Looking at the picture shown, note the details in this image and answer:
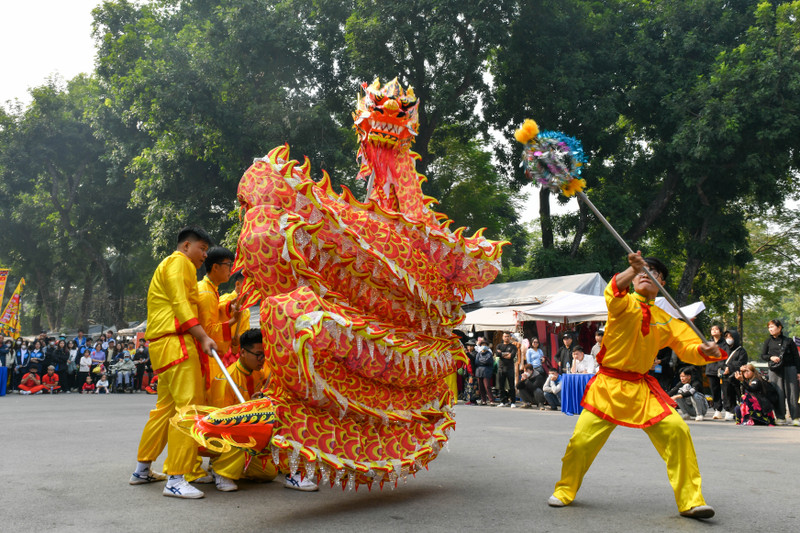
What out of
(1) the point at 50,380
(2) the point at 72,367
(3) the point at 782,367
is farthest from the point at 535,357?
(1) the point at 50,380

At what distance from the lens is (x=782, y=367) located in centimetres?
1089

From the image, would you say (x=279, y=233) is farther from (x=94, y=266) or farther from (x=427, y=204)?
(x=94, y=266)

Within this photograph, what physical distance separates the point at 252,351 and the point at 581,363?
327 inches

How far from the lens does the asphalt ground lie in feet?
12.9

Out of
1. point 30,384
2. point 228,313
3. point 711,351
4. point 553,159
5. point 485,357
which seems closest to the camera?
point 711,351

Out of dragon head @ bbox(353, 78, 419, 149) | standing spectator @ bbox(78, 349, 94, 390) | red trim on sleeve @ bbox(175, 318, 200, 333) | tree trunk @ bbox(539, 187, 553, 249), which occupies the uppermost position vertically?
tree trunk @ bbox(539, 187, 553, 249)

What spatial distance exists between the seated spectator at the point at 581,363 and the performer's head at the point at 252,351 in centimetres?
811

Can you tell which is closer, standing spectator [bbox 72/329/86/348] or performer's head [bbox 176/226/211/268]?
performer's head [bbox 176/226/211/268]

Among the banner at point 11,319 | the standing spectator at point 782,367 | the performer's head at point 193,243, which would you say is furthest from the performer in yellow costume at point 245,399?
the banner at point 11,319

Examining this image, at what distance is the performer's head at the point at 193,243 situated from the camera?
16.9ft

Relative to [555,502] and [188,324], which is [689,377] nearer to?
[555,502]

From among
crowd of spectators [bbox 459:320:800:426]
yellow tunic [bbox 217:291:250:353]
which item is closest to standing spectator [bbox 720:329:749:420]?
crowd of spectators [bbox 459:320:800:426]

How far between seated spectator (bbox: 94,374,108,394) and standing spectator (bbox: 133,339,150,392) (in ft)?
2.70

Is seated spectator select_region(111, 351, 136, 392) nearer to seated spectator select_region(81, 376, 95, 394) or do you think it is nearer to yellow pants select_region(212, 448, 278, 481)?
seated spectator select_region(81, 376, 95, 394)
